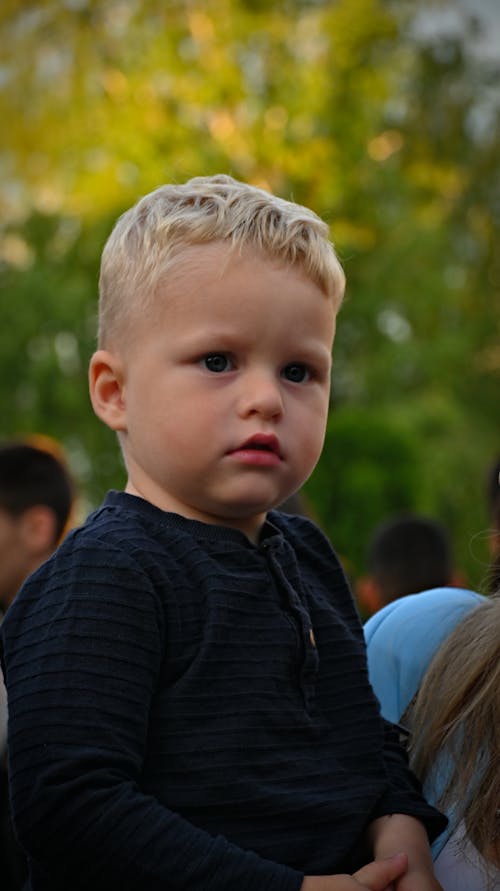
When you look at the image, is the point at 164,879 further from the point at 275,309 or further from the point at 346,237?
the point at 346,237

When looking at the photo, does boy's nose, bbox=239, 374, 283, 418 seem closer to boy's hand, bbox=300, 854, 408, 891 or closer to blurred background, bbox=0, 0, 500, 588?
boy's hand, bbox=300, 854, 408, 891

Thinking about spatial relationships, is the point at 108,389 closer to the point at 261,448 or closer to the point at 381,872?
the point at 261,448

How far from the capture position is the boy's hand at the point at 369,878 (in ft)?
5.27

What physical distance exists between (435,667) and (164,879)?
652 mm

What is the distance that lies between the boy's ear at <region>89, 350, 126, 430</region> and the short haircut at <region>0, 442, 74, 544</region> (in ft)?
11.8

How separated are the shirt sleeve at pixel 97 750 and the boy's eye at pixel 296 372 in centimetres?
35

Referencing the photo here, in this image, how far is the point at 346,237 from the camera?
20641mm

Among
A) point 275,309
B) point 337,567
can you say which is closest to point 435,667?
point 337,567

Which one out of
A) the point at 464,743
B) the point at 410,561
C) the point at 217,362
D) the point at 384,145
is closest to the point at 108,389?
the point at 217,362

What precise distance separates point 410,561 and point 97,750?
4675 mm

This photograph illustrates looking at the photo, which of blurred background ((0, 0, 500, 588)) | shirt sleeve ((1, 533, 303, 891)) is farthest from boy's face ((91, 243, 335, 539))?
blurred background ((0, 0, 500, 588))

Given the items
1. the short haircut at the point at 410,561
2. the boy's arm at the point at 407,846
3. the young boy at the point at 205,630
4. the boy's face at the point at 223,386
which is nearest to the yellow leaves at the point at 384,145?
the short haircut at the point at 410,561

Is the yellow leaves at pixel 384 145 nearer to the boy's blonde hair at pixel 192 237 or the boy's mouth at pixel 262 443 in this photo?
the boy's blonde hair at pixel 192 237

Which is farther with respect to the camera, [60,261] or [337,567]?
[60,261]
